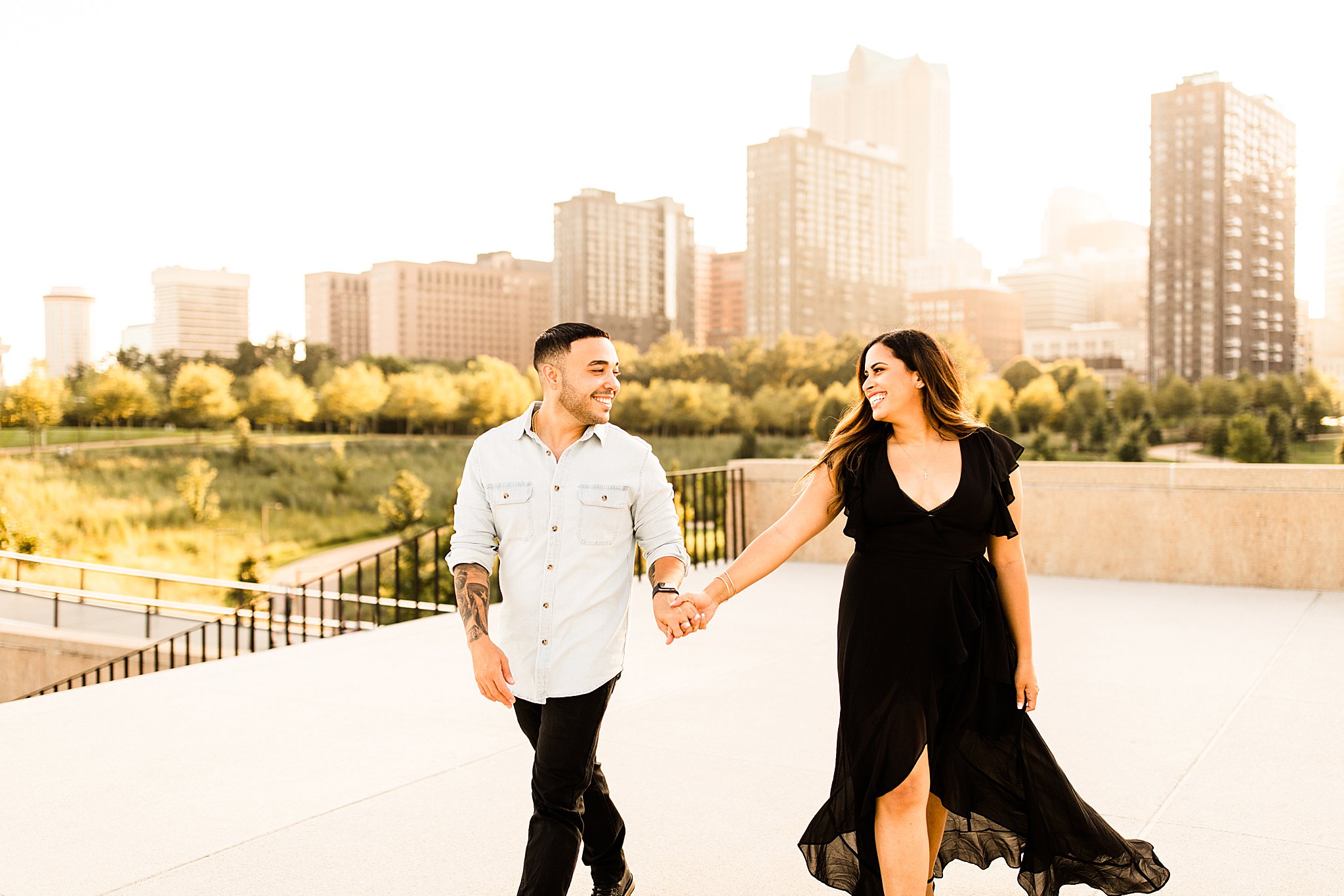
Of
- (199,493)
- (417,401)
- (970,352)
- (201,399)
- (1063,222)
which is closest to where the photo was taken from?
(199,493)

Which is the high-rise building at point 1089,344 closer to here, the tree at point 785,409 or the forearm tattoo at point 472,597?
the tree at point 785,409

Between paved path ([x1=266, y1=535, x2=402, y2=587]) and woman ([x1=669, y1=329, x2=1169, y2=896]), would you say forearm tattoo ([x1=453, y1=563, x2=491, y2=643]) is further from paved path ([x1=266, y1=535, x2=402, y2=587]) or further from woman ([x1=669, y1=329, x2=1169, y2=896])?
paved path ([x1=266, y1=535, x2=402, y2=587])

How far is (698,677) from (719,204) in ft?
424

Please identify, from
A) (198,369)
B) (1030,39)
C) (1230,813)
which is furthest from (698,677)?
(1030,39)

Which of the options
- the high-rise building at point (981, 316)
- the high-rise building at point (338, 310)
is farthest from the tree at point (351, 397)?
the high-rise building at point (981, 316)

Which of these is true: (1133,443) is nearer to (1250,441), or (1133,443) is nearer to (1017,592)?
(1250,441)

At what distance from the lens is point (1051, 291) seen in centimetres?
A: 14312

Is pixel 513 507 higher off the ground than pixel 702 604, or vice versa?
pixel 513 507

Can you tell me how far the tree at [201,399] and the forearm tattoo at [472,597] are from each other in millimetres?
76782

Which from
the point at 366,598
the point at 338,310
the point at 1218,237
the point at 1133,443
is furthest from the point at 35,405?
the point at 1218,237

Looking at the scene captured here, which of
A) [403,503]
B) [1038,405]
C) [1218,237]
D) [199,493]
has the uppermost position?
[1218,237]

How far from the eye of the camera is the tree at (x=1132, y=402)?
8500 centimetres

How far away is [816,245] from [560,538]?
384ft

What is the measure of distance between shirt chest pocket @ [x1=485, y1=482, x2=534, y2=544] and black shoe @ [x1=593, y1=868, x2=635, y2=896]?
901 millimetres
